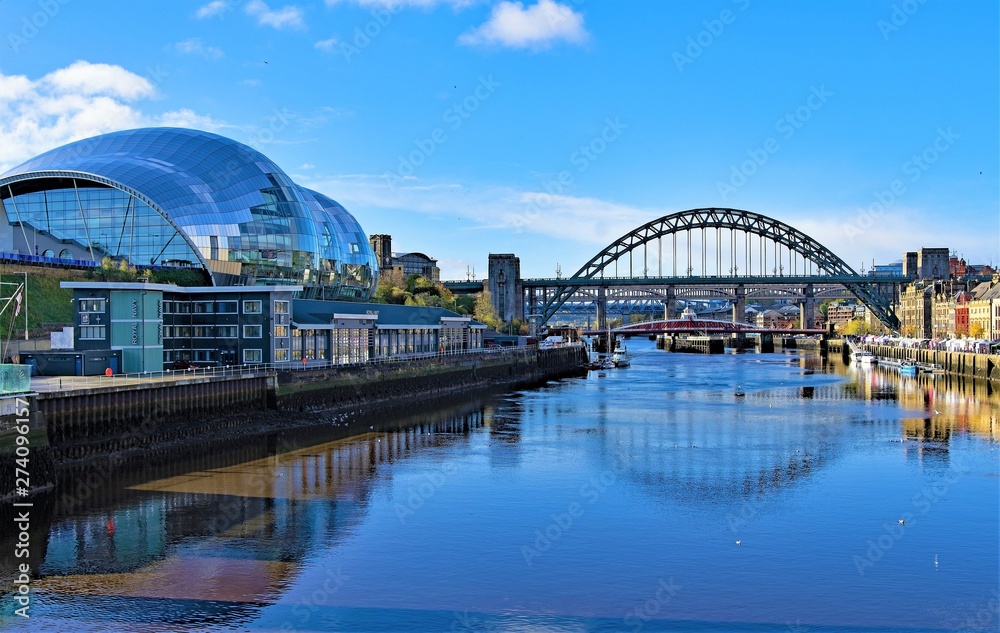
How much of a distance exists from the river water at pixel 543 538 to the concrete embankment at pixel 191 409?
2.56m

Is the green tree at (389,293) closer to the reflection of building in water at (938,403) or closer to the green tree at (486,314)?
the green tree at (486,314)

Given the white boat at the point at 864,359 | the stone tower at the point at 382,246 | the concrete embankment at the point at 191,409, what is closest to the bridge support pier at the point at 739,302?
the white boat at the point at 864,359

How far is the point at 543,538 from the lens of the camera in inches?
1006

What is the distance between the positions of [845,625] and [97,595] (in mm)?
16059

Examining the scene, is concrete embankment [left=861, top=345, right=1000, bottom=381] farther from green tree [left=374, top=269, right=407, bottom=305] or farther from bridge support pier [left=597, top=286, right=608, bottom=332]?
green tree [left=374, top=269, right=407, bottom=305]

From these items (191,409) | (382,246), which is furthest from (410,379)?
(382,246)

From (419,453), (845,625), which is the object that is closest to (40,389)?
(419,453)

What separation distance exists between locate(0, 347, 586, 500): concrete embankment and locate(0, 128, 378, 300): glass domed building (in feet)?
46.4

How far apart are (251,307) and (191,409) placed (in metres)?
14.3

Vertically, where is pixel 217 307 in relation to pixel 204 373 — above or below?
above

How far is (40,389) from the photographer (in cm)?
Result: 3519

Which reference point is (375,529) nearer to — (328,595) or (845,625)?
(328,595)

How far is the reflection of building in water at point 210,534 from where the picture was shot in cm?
2081

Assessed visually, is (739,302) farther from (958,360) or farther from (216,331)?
(216,331)
